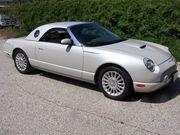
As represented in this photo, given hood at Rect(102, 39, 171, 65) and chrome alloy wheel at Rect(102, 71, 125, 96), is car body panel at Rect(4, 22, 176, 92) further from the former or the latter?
chrome alloy wheel at Rect(102, 71, 125, 96)

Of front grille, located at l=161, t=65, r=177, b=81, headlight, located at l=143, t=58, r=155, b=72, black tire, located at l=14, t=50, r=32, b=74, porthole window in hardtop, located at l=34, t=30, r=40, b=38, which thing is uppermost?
headlight, located at l=143, t=58, r=155, b=72

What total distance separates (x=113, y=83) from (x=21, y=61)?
2774mm

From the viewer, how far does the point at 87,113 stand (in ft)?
14.2

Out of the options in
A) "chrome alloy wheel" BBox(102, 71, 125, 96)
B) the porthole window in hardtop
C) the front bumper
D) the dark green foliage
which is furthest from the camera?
the dark green foliage

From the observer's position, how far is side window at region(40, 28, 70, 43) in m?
5.70

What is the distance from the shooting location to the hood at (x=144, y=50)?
189 inches

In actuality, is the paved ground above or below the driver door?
below

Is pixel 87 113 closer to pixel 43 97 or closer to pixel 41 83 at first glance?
pixel 43 97

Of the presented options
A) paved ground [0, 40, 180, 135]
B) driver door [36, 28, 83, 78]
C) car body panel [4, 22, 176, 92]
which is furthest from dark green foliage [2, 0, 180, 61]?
driver door [36, 28, 83, 78]

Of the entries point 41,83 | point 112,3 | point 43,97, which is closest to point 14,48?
point 41,83

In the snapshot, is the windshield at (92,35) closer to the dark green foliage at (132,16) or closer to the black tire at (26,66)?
the black tire at (26,66)

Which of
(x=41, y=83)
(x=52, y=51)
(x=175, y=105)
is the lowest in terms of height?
(x=41, y=83)

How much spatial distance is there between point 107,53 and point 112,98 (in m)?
0.83

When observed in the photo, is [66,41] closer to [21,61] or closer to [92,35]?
[92,35]
